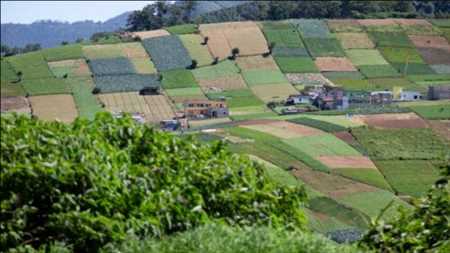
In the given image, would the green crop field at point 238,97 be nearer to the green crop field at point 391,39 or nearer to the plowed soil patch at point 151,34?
the green crop field at point 391,39

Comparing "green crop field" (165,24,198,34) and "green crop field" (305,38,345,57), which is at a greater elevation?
A: "green crop field" (165,24,198,34)

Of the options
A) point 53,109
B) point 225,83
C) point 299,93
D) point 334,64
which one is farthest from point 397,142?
point 334,64

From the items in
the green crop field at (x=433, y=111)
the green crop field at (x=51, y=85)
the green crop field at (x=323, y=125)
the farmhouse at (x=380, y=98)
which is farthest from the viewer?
the green crop field at (x=51, y=85)

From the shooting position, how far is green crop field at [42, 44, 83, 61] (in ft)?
105

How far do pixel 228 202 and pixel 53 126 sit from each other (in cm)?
83

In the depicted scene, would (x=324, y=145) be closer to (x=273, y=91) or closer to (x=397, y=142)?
(x=397, y=142)

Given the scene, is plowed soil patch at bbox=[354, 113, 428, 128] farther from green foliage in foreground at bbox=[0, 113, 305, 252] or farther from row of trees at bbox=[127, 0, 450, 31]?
row of trees at bbox=[127, 0, 450, 31]

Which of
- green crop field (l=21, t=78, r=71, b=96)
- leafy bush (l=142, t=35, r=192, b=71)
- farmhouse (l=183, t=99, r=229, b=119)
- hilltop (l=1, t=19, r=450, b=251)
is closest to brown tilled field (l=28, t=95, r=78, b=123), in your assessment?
hilltop (l=1, t=19, r=450, b=251)

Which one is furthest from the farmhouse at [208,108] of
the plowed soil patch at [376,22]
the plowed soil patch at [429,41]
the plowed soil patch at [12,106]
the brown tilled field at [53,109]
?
the plowed soil patch at [12,106]

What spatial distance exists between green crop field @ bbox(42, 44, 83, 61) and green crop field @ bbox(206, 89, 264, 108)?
6.36 meters

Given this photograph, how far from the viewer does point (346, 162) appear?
55.9ft

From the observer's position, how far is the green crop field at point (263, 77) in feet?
110

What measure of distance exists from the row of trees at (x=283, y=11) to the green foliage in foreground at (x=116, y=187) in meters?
36.8

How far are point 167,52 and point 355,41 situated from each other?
923 cm
